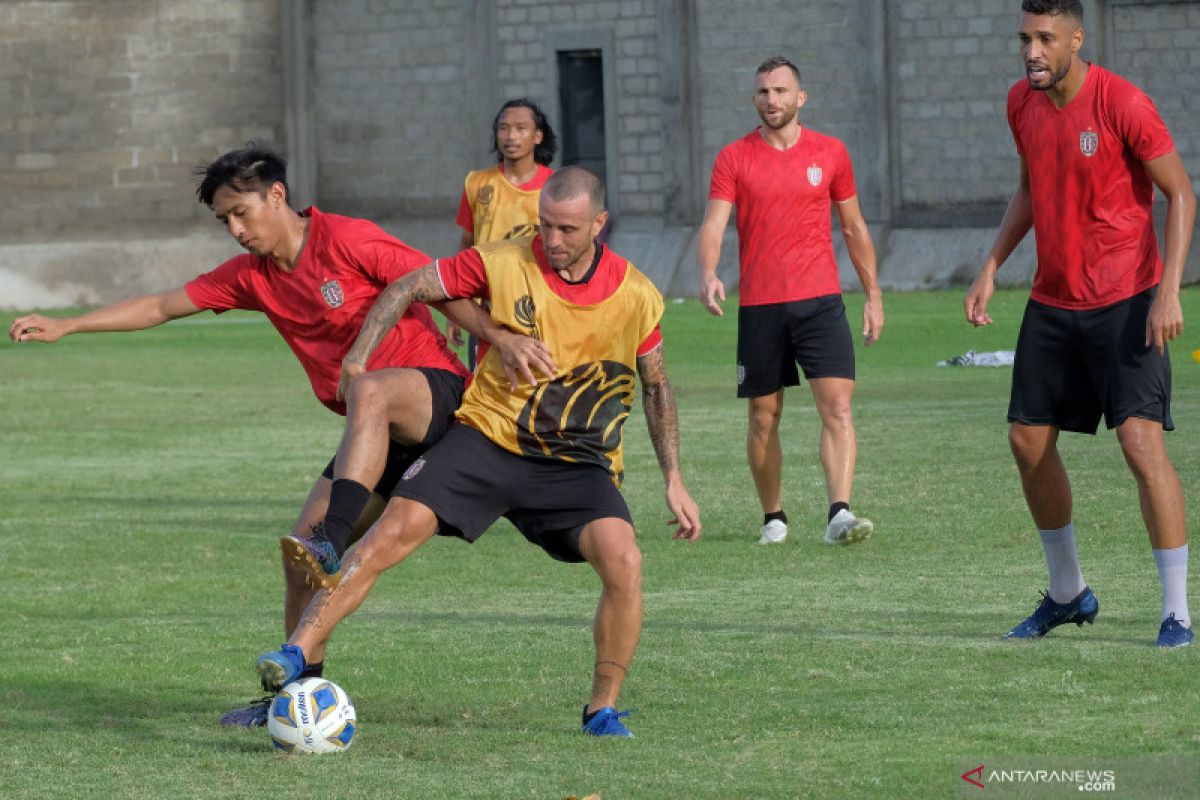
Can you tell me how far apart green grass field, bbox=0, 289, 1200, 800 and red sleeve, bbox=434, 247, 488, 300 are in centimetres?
135

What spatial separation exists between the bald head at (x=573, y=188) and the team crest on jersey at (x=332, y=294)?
1.10 metres

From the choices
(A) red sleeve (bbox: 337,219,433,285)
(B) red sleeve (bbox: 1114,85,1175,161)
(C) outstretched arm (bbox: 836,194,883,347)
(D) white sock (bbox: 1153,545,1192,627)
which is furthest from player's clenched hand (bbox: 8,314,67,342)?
(C) outstretched arm (bbox: 836,194,883,347)

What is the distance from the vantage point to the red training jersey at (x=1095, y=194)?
799 centimetres

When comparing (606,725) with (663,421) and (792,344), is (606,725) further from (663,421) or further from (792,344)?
(792,344)

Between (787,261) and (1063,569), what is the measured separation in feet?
13.2

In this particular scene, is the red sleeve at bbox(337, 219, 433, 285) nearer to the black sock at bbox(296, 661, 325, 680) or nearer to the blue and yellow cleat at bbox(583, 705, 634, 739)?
the black sock at bbox(296, 661, 325, 680)

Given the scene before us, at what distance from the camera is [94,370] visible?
82.0 ft

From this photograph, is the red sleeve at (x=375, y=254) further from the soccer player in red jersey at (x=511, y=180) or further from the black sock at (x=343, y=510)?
the soccer player in red jersey at (x=511, y=180)

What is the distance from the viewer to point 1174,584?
8023mm

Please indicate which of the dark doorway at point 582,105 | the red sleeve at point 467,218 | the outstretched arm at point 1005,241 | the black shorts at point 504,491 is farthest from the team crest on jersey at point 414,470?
the dark doorway at point 582,105

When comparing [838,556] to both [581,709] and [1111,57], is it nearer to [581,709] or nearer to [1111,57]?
[581,709]

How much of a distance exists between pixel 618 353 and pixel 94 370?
1881cm

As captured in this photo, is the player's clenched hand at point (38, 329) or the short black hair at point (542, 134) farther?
the short black hair at point (542, 134)

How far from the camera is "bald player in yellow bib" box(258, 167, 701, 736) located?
681 cm
